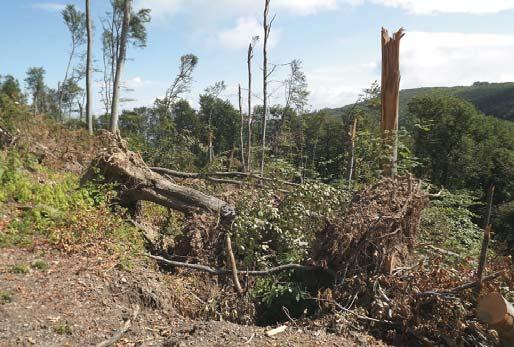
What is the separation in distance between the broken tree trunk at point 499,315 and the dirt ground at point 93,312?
1.06 metres

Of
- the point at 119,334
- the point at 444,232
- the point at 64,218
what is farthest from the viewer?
the point at 444,232

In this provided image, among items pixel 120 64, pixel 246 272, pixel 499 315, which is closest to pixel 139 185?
pixel 246 272

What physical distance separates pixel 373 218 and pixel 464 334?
1.49 metres

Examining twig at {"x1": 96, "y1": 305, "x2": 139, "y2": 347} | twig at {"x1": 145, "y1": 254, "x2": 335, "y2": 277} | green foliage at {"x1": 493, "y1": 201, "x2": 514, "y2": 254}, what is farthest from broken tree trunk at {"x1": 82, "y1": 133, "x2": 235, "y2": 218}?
green foliage at {"x1": 493, "y1": 201, "x2": 514, "y2": 254}

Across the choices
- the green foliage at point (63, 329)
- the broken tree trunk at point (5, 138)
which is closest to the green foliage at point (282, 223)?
the green foliage at point (63, 329)

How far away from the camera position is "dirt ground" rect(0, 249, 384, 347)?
3725 mm

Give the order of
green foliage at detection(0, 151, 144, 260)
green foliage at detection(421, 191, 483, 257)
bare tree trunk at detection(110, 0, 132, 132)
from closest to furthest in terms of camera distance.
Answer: green foliage at detection(0, 151, 144, 260) < green foliage at detection(421, 191, 483, 257) < bare tree trunk at detection(110, 0, 132, 132)

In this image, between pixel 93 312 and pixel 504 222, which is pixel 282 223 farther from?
pixel 504 222

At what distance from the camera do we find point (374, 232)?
5031 mm

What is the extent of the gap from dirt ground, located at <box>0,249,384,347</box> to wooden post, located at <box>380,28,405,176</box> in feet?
13.9

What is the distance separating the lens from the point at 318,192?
6.59m

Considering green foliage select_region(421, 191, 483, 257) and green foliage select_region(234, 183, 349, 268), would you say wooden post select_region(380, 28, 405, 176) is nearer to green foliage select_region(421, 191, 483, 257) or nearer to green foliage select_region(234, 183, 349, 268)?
green foliage select_region(421, 191, 483, 257)

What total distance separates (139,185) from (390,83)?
181 inches

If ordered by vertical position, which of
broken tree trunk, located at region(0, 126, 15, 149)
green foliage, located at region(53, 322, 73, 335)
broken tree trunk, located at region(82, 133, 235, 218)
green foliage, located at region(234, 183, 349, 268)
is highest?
broken tree trunk, located at region(0, 126, 15, 149)
